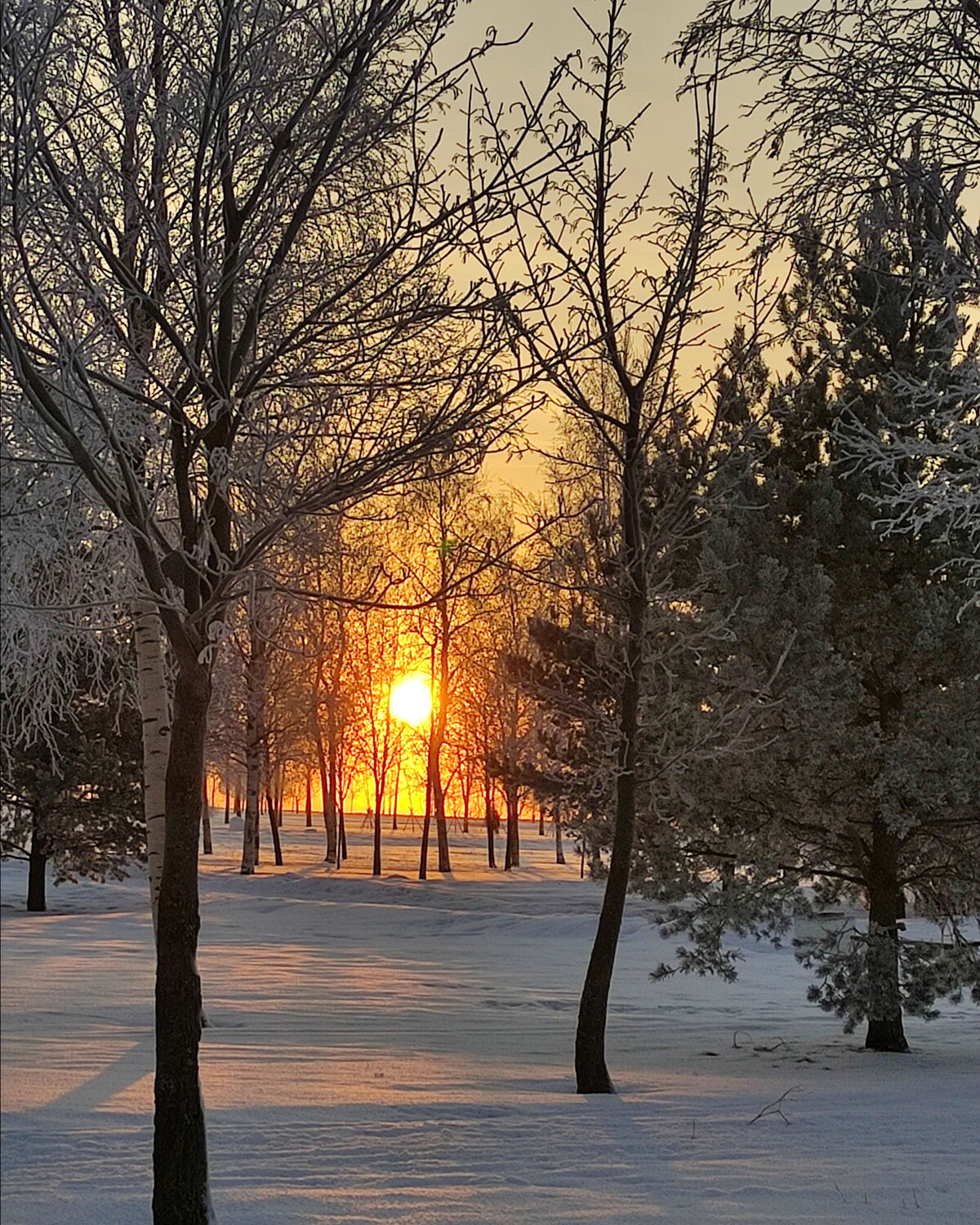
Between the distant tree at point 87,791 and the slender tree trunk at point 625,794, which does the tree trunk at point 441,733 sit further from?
the slender tree trunk at point 625,794

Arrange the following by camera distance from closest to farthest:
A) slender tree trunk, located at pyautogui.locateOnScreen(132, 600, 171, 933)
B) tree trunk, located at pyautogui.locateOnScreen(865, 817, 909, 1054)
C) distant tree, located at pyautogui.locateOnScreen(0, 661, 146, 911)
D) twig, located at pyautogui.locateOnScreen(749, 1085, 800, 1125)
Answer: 1. twig, located at pyautogui.locateOnScreen(749, 1085, 800, 1125)
2. slender tree trunk, located at pyautogui.locateOnScreen(132, 600, 171, 933)
3. tree trunk, located at pyautogui.locateOnScreen(865, 817, 909, 1054)
4. distant tree, located at pyautogui.locateOnScreen(0, 661, 146, 911)

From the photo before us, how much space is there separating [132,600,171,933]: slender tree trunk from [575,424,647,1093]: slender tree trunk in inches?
125

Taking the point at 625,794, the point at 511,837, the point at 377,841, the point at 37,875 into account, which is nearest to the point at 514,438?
the point at 625,794

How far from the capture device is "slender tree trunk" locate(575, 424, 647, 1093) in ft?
27.1

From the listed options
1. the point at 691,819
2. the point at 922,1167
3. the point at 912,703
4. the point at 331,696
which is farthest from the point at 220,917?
the point at 922,1167

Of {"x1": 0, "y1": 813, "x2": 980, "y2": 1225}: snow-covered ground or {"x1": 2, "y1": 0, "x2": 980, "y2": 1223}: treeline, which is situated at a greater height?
{"x1": 2, "y1": 0, "x2": 980, "y2": 1223}: treeline

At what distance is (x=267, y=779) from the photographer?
32812 mm

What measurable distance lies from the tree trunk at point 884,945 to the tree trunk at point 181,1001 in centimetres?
696

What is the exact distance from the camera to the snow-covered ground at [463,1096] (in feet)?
16.9

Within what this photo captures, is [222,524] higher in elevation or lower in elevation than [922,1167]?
higher

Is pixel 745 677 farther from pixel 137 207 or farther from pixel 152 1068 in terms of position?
pixel 137 207

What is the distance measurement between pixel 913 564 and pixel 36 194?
325 inches

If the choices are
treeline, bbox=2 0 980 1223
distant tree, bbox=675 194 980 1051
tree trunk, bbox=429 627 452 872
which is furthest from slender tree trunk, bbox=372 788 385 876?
distant tree, bbox=675 194 980 1051

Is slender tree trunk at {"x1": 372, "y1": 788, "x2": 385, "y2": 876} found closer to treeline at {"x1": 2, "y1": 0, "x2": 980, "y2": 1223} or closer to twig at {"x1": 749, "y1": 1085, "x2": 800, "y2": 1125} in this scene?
treeline at {"x1": 2, "y1": 0, "x2": 980, "y2": 1223}
